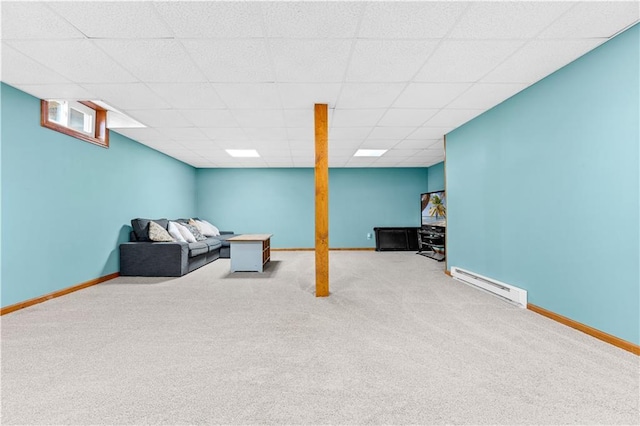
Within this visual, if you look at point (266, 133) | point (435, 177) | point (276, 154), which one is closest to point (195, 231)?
point (276, 154)

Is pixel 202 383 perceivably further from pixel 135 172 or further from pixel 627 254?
pixel 135 172

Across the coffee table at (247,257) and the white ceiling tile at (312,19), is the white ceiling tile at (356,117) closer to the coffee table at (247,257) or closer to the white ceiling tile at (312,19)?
the white ceiling tile at (312,19)

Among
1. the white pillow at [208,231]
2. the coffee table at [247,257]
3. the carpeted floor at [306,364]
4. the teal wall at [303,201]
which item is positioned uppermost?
the teal wall at [303,201]

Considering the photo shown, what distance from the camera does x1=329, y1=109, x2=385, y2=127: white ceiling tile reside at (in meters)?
3.83

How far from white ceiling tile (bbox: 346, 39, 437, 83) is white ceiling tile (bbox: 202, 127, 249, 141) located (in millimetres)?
2471

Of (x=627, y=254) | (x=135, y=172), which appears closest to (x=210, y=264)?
(x=135, y=172)

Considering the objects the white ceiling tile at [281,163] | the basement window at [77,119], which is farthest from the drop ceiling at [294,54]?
the white ceiling tile at [281,163]

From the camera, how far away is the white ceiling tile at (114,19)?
188 cm

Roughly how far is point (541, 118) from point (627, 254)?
156 cm

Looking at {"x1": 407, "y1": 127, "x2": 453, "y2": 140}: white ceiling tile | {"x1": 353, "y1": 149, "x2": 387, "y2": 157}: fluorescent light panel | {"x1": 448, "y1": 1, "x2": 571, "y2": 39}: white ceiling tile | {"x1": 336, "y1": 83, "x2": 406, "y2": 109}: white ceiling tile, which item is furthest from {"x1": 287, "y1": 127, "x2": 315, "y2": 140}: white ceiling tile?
{"x1": 448, "y1": 1, "x2": 571, "y2": 39}: white ceiling tile

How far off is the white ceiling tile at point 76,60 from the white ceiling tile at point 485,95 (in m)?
3.84

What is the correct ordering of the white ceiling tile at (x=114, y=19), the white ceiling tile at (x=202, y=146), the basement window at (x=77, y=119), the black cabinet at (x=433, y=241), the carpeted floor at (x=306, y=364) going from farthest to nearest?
the black cabinet at (x=433, y=241), the white ceiling tile at (x=202, y=146), the basement window at (x=77, y=119), the white ceiling tile at (x=114, y=19), the carpeted floor at (x=306, y=364)

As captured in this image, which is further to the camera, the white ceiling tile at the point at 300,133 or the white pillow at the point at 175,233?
the white pillow at the point at 175,233

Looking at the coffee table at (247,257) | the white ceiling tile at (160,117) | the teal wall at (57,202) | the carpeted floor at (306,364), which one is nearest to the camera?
the carpeted floor at (306,364)
